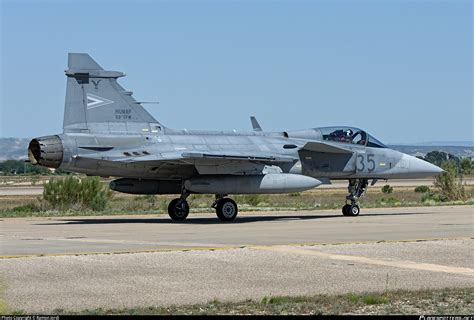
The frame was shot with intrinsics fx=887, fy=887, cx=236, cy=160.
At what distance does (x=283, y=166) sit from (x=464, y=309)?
17600mm

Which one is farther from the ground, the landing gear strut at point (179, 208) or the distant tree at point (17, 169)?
the distant tree at point (17, 169)

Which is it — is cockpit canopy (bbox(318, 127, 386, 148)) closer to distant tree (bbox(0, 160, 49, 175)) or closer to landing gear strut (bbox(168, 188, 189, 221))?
landing gear strut (bbox(168, 188, 189, 221))

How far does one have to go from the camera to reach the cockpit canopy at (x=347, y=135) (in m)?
30.0

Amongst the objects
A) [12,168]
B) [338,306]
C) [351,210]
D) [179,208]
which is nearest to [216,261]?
[338,306]

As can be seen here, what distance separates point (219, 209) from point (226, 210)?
0.25 metres

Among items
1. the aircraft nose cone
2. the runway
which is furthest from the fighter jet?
the runway

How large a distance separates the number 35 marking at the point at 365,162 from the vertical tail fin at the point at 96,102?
7.54 metres

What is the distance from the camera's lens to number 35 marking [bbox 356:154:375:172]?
29766mm

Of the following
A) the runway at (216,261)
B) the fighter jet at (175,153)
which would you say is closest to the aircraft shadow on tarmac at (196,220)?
the fighter jet at (175,153)

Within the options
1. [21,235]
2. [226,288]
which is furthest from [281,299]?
[21,235]

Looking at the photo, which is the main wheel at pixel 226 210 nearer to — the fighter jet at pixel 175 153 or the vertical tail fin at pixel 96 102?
the fighter jet at pixel 175 153

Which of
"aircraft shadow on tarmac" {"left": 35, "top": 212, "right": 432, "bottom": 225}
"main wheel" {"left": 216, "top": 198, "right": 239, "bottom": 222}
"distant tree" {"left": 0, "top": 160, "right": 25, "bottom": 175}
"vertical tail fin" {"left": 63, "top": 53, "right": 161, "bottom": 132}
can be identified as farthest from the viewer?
"distant tree" {"left": 0, "top": 160, "right": 25, "bottom": 175}

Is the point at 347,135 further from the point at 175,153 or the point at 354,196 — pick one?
the point at 175,153

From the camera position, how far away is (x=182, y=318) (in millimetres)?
9664
